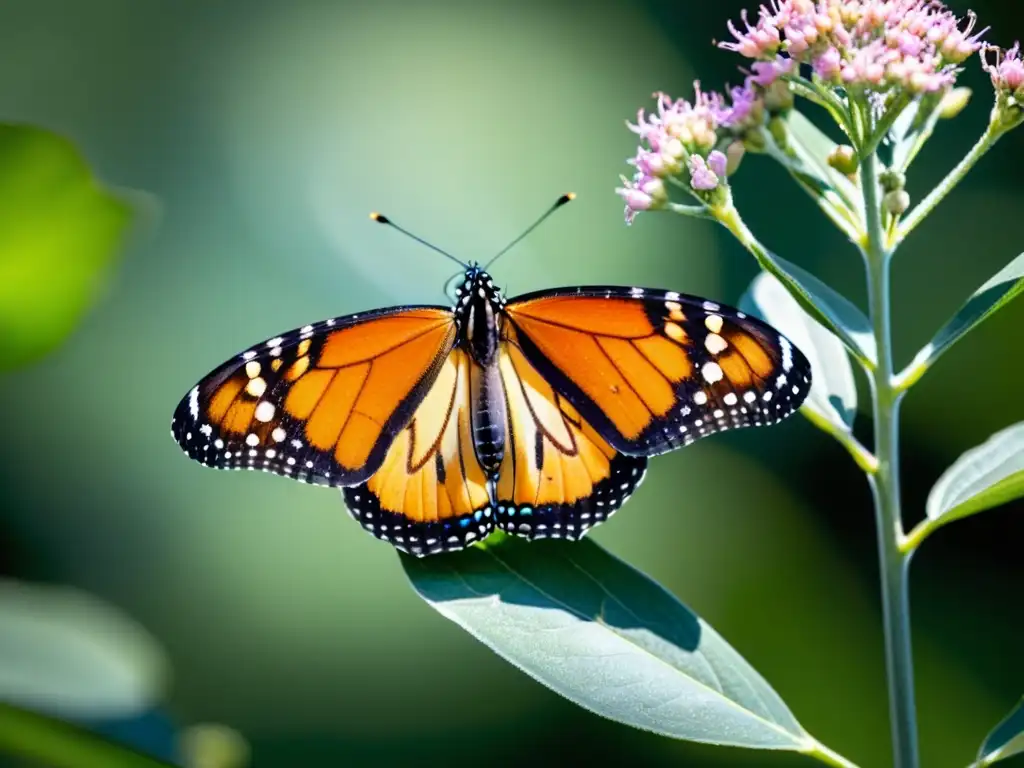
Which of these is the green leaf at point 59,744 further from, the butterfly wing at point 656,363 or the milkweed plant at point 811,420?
the butterfly wing at point 656,363

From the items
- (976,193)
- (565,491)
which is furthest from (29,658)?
(976,193)

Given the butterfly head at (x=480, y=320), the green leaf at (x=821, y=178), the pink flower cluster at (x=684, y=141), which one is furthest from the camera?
the butterfly head at (x=480, y=320)

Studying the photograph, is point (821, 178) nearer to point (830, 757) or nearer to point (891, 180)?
point (891, 180)

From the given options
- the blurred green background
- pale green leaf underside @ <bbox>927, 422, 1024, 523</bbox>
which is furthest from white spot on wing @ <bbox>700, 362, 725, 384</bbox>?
the blurred green background

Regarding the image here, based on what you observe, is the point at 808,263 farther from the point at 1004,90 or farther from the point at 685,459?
the point at 1004,90

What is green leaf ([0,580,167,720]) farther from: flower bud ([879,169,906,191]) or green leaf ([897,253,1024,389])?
flower bud ([879,169,906,191])

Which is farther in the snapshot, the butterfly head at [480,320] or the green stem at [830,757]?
the butterfly head at [480,320]

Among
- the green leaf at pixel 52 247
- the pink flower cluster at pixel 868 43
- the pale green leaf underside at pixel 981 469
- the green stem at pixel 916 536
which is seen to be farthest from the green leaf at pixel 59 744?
the pink flower cluster at pixel 868 43
